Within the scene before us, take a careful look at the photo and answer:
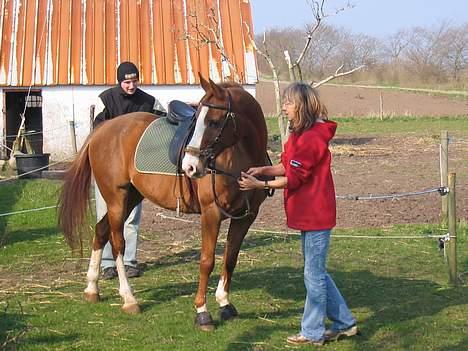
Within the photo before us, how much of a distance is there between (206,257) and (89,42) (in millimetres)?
15675

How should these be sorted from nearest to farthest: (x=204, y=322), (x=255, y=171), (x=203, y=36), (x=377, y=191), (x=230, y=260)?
(x=255, y=171) → (x=204, y=322) → (x=230, y=260) → (x=377, y=191) → (x=203, y=36)

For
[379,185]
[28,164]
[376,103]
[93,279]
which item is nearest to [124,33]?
[28,164]

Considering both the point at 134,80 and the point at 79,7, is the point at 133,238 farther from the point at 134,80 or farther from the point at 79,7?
the point at 79,7

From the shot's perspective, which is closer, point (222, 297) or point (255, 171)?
point (255, 171)

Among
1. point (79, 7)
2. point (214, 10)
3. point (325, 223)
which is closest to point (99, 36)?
point (79, 7)

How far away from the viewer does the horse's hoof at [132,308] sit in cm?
608

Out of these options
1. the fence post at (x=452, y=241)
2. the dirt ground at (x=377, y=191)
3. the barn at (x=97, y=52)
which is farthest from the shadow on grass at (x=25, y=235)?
the barn at (x=97, y=52)

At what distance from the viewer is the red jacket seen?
4832mm

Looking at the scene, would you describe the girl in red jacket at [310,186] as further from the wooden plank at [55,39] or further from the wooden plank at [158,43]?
the wooden plank at [55,39]

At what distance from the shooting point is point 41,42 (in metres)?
20.2

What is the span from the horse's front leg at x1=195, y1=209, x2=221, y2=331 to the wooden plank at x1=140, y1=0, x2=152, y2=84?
566 inches

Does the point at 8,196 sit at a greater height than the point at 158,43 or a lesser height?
lesser

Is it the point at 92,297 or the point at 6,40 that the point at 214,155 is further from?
the point at 6,40

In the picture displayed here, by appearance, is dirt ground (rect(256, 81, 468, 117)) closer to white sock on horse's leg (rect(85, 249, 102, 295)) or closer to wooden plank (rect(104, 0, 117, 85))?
wooden plank (rect(104, 0, 117, 85))
